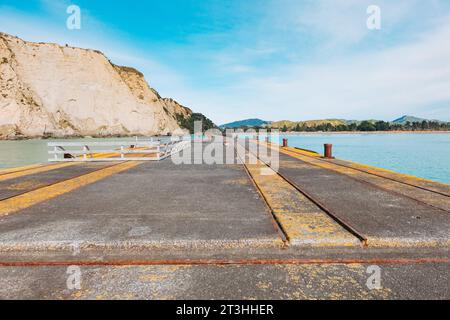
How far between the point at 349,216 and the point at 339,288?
2466 millimetres

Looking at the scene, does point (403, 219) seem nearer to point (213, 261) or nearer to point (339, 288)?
point (339, 288)

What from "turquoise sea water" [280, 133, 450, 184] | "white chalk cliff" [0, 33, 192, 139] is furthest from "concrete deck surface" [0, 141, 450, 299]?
"white chalk cliff" [0, 33, 192, 139]

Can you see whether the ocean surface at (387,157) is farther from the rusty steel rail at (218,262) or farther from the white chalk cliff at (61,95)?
the rusty steel rail at (218,262)

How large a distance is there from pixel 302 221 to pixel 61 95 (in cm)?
8763

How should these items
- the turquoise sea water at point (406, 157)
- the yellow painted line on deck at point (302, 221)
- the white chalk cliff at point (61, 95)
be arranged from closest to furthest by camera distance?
1. the yellow painted line on deck at point (302, 221)
2. the turquoise sea water at point (406, 157)
3. the white chalk cliff at point (61, 95)

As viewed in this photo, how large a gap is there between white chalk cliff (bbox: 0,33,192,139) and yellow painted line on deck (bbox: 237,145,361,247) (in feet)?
259

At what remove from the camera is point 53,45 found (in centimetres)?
7519

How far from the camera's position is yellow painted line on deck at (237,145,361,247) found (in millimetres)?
3822

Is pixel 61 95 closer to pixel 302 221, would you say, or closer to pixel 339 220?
pixel 302 221

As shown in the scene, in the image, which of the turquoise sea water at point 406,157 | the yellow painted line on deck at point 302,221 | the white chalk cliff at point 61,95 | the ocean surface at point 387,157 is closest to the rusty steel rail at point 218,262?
the yellow painted line on deck at point 302,221

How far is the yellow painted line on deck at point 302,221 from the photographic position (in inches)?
150

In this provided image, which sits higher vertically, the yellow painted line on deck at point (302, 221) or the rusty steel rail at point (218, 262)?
the yellow painted line on deck at point (302, 221)

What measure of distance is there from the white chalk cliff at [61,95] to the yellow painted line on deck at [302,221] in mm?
79008

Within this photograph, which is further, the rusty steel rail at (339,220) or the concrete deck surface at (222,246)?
the rusty steel rail at (339,220)
